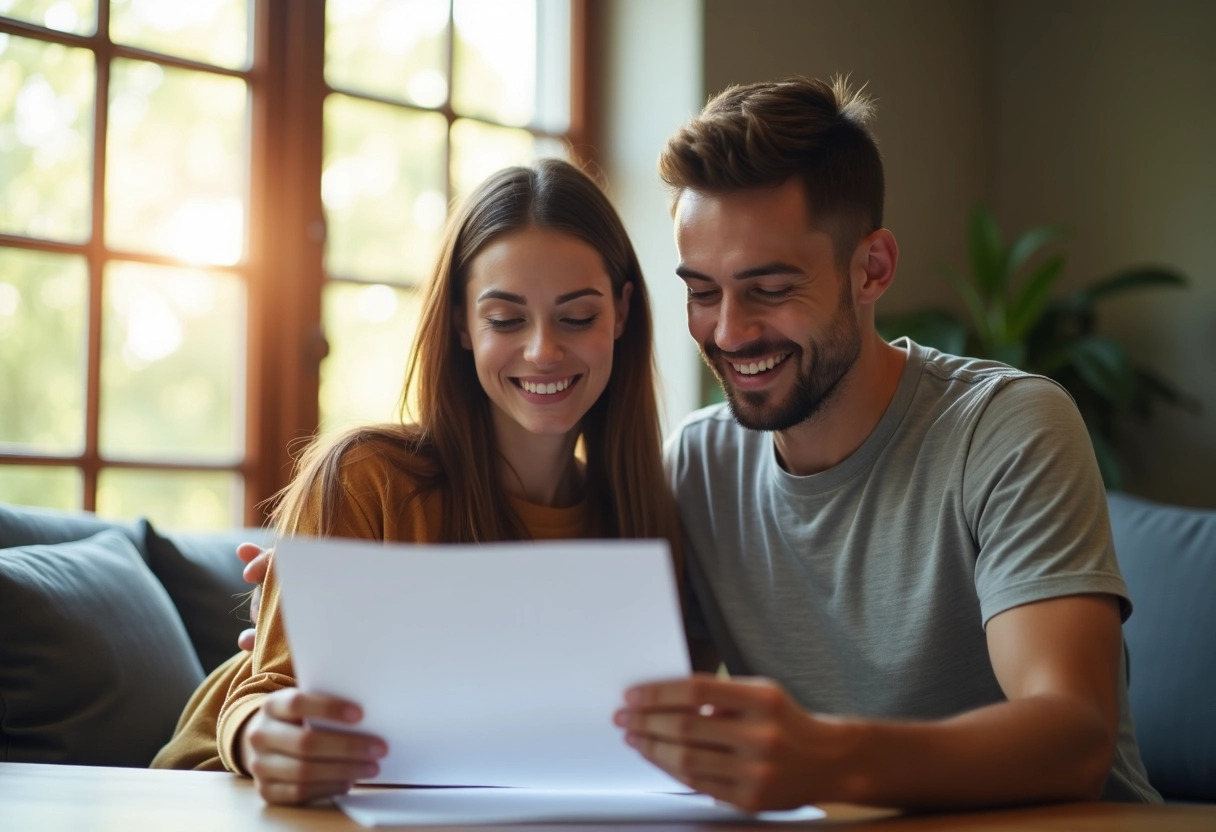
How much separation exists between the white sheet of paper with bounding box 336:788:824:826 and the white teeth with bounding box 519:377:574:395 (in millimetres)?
657

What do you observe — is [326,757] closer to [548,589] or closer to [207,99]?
[548,589]

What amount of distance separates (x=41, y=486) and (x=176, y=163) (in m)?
0.77

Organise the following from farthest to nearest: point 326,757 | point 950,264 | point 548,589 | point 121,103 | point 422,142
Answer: point 950,264 < point 422,142 < point 121,103 < point 326,757 < point 548,589

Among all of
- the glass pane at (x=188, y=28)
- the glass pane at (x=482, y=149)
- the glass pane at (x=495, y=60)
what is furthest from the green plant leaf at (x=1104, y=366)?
the glass pane at (x=188, y=28)

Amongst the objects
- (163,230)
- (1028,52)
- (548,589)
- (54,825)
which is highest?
(1028,52)

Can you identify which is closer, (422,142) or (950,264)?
(422,142)

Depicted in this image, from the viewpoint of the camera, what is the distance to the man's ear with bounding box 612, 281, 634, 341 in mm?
1728

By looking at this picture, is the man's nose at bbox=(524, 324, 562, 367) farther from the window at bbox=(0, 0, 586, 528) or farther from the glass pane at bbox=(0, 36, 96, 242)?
the glass pane at bbox=(0, 36, 96, 242)

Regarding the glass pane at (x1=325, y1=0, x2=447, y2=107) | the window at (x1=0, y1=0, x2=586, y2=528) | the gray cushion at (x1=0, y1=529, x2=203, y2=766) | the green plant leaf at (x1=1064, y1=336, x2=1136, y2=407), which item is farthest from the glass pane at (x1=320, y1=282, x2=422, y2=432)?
the green plant leaf at (x1=1064, y1=336, x2=1136, y2=407)

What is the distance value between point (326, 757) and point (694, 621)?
0.86 meters

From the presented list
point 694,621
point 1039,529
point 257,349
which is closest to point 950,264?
point 257,349

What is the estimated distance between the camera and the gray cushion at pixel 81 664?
65.8 inches

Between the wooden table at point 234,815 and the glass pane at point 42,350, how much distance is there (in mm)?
1623

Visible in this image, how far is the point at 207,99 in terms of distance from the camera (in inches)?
108
